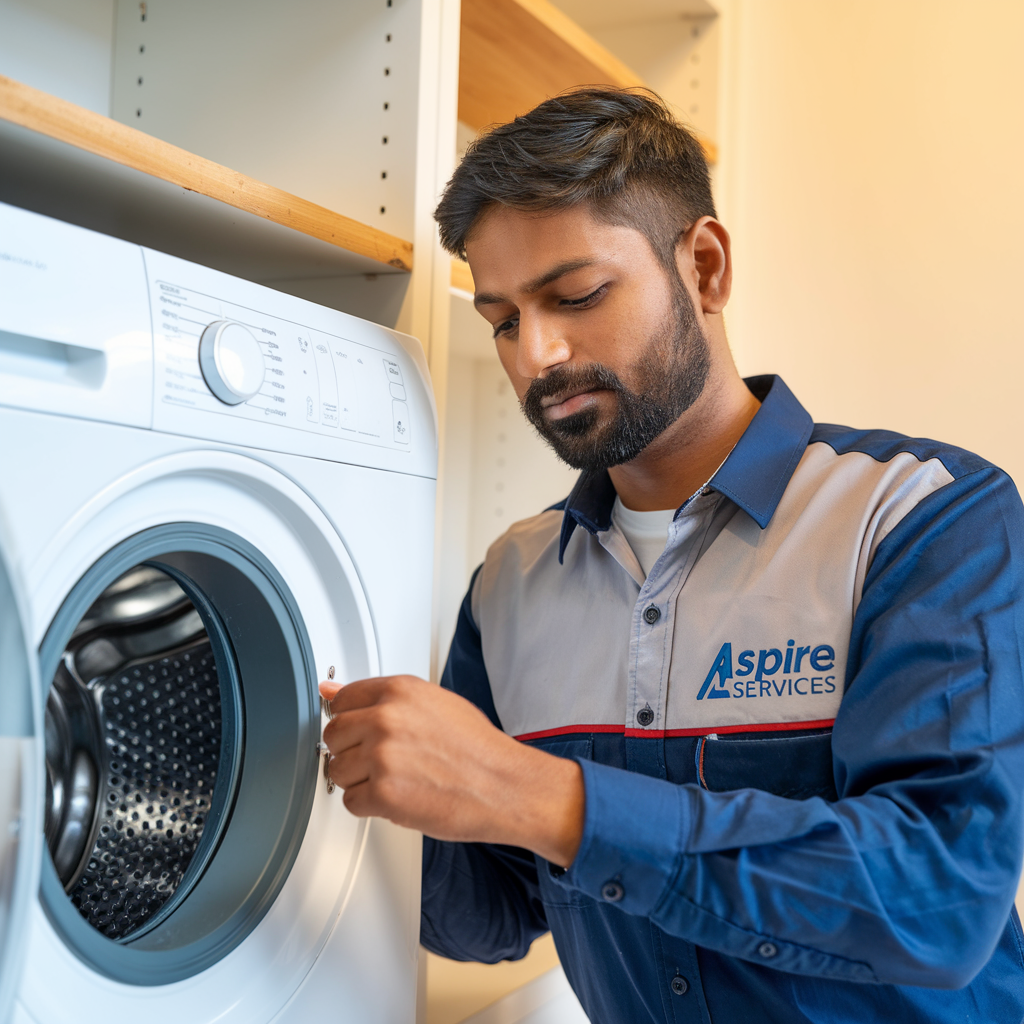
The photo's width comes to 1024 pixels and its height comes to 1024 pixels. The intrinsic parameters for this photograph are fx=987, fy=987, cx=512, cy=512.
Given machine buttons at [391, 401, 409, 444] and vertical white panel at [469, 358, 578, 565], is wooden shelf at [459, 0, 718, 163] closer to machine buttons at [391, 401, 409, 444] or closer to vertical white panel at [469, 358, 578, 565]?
vertical white panel at [469, 358, 578, 565]

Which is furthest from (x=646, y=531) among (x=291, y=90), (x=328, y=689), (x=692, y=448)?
(x=291, y=90)

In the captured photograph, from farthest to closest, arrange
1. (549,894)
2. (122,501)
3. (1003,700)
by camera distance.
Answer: (549,894), (1003,700), (122,501)

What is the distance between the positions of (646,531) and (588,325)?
27 cm

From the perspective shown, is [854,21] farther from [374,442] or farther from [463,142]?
[374,442]

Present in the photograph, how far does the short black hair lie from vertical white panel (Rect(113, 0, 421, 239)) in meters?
0.08

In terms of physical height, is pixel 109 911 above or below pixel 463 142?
below

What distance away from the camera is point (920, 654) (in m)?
0.80

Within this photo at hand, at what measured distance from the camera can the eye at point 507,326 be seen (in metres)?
1.04

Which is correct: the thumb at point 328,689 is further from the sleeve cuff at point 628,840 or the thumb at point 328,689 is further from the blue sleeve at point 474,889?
the blue sleeve at point 474,889

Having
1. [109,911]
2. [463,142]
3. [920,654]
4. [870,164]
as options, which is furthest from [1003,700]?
[463,142]

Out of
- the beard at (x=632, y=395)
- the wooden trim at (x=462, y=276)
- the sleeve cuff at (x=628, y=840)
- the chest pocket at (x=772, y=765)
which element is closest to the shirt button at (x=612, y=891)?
the sleeve cuff at (x=628, y=840)

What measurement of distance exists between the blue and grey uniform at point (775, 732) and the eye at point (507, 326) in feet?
0.68

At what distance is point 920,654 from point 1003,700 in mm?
69

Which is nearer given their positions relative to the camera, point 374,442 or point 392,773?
point 392,773
